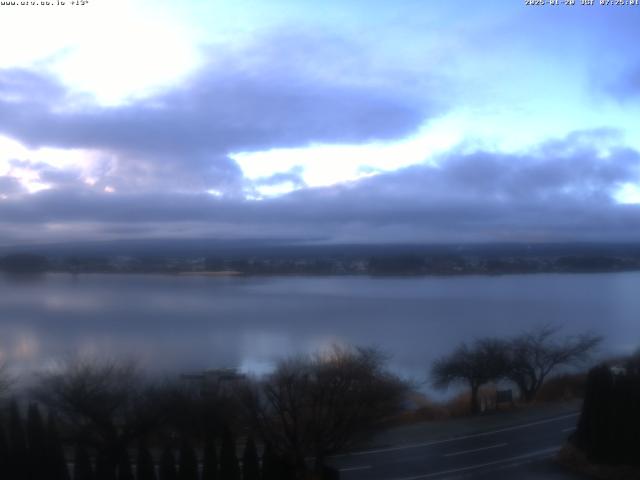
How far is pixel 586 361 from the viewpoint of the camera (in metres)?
14.4

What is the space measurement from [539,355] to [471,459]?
6.52 meters

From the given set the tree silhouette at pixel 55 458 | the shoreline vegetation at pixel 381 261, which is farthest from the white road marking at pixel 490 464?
the shoreline vegetation at pixel 381 261

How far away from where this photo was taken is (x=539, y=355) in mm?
13266

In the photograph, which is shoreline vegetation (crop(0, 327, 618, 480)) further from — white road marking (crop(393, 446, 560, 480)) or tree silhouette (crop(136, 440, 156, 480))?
white road marking (crop(393, 446, 560, 480))

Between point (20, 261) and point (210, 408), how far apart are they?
11821mm

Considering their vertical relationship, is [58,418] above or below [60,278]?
below

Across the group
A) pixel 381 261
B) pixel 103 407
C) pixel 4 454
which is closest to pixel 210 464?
pixel 4 454

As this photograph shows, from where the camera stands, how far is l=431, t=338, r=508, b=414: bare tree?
38.0 ft

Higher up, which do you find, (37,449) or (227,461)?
(37,449)

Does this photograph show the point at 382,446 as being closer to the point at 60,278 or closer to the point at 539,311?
the point at 539,311

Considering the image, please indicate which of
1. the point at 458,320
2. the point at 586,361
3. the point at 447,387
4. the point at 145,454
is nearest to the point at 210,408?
the point at 145,454

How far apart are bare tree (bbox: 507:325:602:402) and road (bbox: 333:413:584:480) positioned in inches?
135

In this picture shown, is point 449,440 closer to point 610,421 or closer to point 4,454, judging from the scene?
point 610,421

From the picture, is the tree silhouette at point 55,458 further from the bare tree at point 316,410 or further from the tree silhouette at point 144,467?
the bare tree at point 316,410
